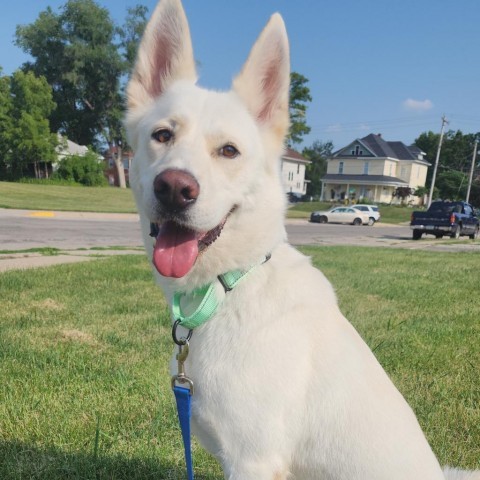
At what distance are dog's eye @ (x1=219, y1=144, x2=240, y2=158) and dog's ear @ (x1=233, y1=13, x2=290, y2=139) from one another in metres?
0.33

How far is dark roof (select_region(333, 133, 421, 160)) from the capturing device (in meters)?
77.1

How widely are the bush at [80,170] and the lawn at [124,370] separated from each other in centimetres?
4426

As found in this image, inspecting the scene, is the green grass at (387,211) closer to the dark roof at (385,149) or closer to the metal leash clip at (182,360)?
the dark roof at (385,149)

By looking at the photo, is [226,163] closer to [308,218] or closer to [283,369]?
[283,369]

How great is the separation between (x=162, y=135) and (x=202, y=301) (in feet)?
2.72

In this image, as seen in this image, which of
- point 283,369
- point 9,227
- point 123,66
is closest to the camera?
point 283,369

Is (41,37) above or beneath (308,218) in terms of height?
above

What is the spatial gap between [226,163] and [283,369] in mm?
983

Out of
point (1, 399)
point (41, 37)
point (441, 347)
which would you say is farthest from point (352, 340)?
point (41, 37)

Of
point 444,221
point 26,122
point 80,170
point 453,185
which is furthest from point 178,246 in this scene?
point 453,185

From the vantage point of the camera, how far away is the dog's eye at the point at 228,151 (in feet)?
7.45

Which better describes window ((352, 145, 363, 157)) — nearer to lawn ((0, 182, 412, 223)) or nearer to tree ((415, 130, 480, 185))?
tree ((415, 130, 480, 185))

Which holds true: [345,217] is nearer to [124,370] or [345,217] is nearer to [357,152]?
[124,370]

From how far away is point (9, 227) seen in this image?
15.9 metres
